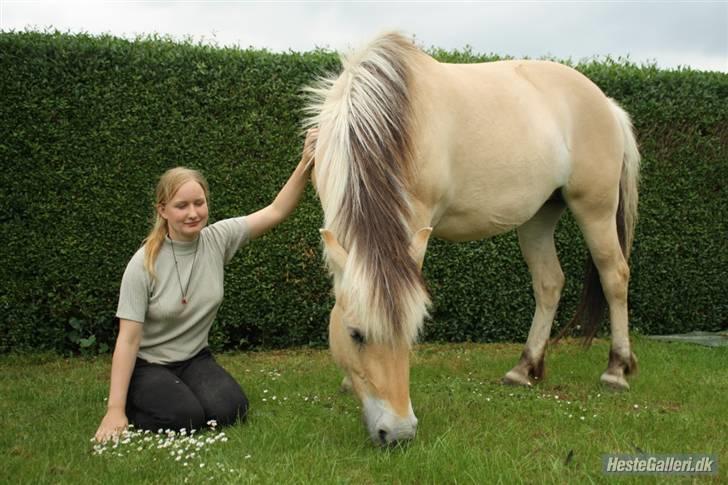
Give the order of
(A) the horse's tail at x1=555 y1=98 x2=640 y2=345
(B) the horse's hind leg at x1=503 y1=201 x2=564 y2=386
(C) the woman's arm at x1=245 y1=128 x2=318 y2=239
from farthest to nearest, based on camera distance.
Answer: (A) the horse's tail at x1=555 y1=98 x2=640 y2=345
(B) the horse's hind leg at x1=503 y1=201 x2=564 y2=386
(C) the woman's arm at x1=245 y1=128 x2=318 y2=239

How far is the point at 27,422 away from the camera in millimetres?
3807

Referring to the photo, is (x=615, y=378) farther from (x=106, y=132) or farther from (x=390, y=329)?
(x=106, y=132)

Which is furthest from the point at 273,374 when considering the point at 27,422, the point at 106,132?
the point at 106,132

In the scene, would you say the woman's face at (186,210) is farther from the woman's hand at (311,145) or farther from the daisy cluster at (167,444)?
the daisy cluster at (167,444)

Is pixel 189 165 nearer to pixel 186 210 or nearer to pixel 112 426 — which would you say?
pixel 186 210

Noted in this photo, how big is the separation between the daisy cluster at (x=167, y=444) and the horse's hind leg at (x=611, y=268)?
2.88 metres

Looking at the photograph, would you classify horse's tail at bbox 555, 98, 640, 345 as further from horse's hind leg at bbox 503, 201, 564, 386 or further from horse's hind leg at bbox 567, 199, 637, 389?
horse's hind leg at bbox 503, 201, 564, 386

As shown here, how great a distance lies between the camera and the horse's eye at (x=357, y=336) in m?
2.79

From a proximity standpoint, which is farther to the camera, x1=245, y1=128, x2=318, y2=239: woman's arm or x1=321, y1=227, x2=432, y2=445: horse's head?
x1=245, y1=128, x2=318, y2=239: woman's arm

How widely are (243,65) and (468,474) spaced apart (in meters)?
4.84

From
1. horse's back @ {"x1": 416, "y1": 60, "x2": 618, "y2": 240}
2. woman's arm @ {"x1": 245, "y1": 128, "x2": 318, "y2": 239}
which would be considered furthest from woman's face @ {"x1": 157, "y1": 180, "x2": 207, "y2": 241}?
horse's back @ {"x1": 416, "y1": 60, "x2": 618, "y2": 240}

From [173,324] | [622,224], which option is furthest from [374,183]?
[622,224]

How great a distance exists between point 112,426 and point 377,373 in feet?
4.84

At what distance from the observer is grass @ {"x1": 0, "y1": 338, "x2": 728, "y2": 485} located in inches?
108
